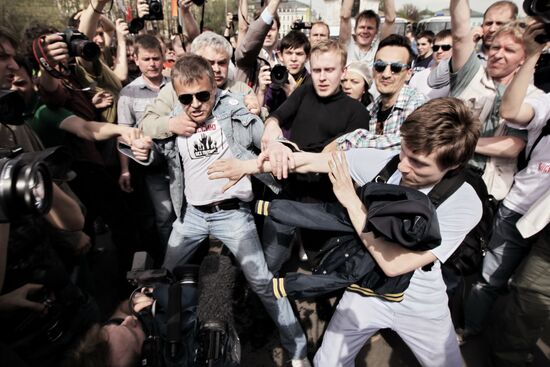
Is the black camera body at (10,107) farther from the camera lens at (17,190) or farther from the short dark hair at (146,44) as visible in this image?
the short dark hair at (146,44)

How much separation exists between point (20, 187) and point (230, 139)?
1.52 m

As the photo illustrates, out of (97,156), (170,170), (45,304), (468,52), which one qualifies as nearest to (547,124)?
(468,52)

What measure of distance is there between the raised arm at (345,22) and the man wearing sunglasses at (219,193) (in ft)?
7.18

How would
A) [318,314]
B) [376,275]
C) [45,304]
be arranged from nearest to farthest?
[45,304]
[376,275]
[318,314]

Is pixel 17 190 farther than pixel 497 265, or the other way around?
pixel 497 265

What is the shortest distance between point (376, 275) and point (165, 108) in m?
2.05

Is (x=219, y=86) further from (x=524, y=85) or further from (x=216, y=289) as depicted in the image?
(x=524, y=85)

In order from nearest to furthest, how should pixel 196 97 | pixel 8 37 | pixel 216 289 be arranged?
1. pixel 8 37
2. pixel 196 97
3. pixel 216 289

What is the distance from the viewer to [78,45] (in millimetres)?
2408

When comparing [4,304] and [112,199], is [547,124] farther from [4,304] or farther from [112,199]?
[112,199]

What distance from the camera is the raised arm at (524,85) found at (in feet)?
5.83

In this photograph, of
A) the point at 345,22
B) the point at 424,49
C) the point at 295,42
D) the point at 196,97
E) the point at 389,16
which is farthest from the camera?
the point at 424,49

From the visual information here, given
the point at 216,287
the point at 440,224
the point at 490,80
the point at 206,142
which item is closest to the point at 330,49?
the point at 206,142

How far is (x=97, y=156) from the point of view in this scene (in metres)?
2.86
